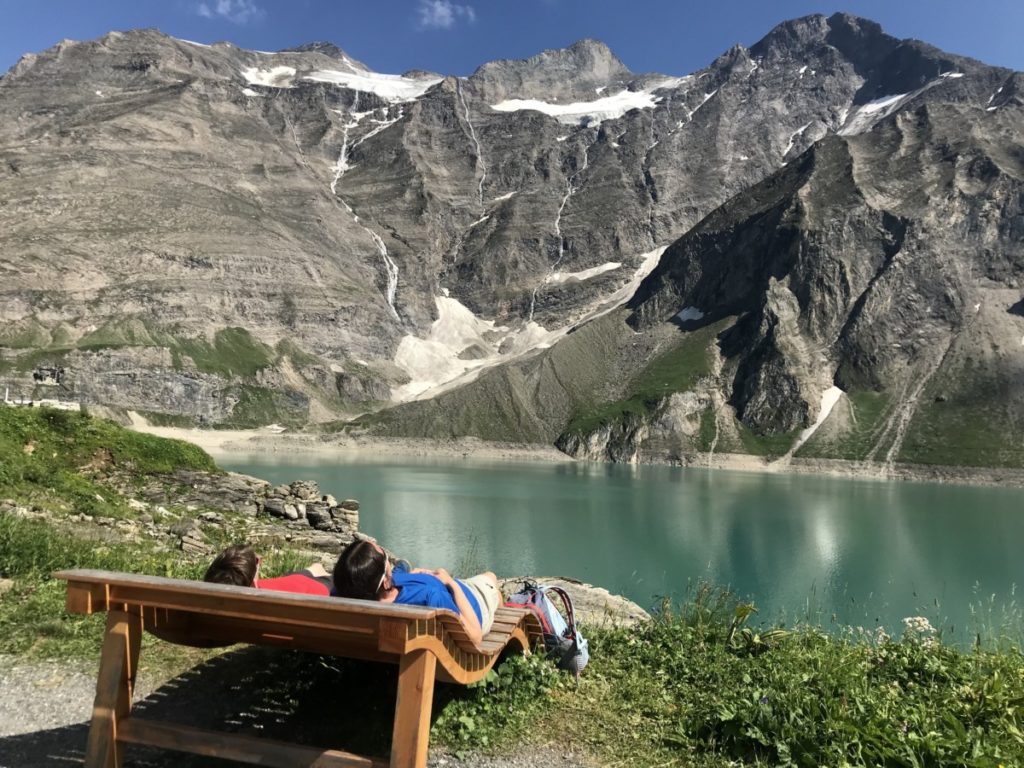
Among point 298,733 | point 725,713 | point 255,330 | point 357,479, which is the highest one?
point 255,330

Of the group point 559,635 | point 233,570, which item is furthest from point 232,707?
point 559,635

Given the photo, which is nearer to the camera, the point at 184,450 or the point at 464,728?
the point at 464,728

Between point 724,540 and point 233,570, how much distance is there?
45.5 metres

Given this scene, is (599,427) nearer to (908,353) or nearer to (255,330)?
(908,353)

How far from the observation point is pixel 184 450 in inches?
869

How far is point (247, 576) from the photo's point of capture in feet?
18.8

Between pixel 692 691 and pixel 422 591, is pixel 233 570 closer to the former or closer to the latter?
pixel 422 591

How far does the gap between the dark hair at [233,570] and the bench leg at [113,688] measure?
618 mm

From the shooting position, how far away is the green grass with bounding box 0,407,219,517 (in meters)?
14.5

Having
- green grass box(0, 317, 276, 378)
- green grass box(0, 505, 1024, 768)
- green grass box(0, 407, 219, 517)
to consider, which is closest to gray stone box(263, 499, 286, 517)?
green grass box(0, 407, 219, 517)

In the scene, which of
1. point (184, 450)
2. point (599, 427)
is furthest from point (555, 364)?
point (184, 450)

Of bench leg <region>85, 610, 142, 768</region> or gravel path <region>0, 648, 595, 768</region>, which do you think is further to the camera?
gravel path <region>0, 648, 595, 768</region>

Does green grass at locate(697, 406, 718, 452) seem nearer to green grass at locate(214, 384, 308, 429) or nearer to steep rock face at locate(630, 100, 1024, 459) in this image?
steep rock face at locate(630, 100, 1024, 459)

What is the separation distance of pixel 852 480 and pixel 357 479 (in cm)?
9697
